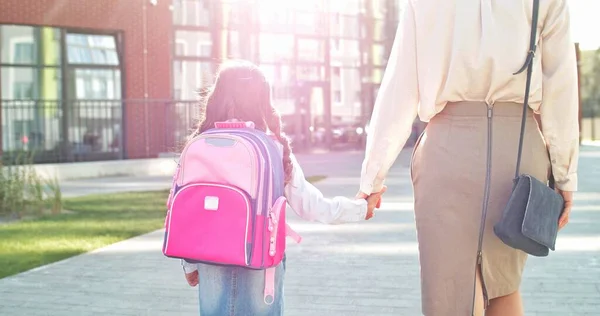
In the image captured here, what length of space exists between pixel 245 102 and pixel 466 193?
0.98 m

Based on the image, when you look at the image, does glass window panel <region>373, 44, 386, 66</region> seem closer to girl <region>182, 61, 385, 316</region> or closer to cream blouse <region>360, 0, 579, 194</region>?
girl <region>182, 61, 385, 316</region>

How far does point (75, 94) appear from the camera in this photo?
17891 mm

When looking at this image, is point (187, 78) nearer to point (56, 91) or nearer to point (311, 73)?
point (56, 91)

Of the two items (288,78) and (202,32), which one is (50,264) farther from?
(288,78)

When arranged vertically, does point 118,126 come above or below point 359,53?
below

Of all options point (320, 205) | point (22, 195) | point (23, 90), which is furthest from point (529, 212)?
point (23, 90)

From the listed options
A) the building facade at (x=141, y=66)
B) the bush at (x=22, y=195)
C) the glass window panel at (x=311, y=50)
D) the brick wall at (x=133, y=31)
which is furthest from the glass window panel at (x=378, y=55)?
the bush at (x=22, y=195)

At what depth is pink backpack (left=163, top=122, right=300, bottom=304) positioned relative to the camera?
3.10 m

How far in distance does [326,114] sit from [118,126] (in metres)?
7.10

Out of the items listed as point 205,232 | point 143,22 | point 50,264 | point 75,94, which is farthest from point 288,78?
point 205,232

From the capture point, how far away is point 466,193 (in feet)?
9.45

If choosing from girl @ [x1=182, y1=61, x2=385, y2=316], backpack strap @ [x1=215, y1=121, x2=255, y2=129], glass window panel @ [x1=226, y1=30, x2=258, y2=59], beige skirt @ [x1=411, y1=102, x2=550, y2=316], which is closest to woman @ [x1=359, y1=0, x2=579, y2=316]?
beige skirt @ [x1=411, y1=102, x2=550, y2=316]

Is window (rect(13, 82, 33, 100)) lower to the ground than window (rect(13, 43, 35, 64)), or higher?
lower

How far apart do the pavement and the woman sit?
7.53 ft
